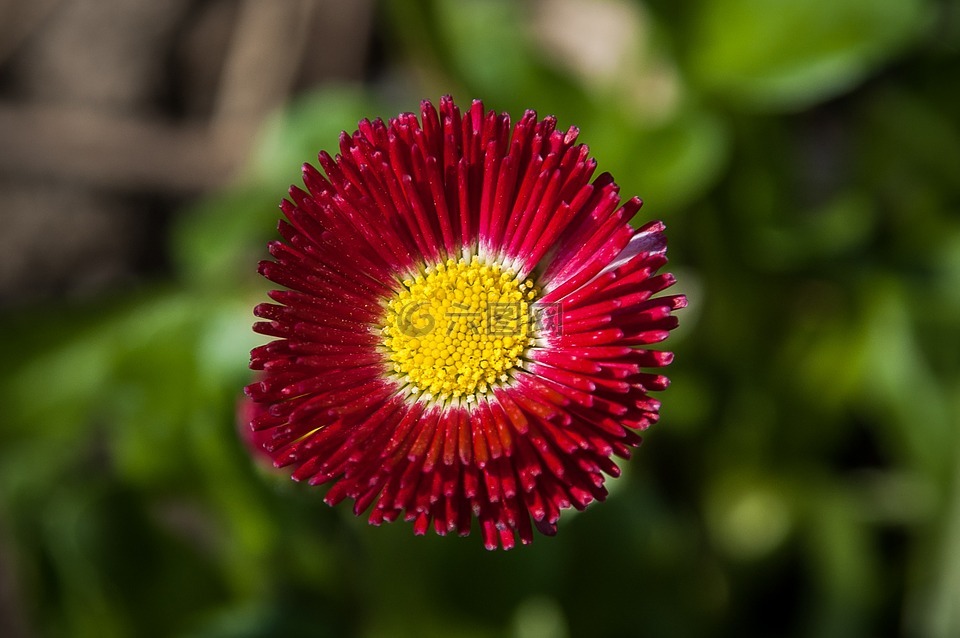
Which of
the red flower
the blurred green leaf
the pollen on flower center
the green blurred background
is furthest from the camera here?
the blurred green leaf

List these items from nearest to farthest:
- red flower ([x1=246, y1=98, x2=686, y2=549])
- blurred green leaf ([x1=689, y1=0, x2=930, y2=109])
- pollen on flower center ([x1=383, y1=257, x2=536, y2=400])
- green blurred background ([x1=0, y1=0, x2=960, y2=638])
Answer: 1. red flower ([x1=246, y1=98, x2=686, y2=549])
2. pollen on flower center ([x1=383, y1=257, x2=536, y2=400])
3. green blurred background ([x1=0, y1=0, x2=960, y2=638])
4. blurred green leaf ([x1=689, y1=0, x2=930, y2=109])

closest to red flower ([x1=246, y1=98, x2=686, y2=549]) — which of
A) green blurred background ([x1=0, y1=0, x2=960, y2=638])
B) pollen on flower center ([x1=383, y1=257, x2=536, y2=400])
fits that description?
pollen on flower center ([x1=383, y1=257, x2=536, y2=400])

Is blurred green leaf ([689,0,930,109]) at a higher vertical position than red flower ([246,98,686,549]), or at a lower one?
higher

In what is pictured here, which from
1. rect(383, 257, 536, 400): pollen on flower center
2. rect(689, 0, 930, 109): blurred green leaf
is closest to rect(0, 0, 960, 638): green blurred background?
rect(689, 0, 930, 109): blurred green leaf

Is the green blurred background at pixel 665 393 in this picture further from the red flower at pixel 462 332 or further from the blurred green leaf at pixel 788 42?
the red flower at pixel 462 332

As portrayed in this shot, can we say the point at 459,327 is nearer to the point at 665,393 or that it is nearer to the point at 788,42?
the point at 665,393

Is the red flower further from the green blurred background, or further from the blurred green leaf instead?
the blurred green leaf

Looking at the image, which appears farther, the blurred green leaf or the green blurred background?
the blurred green leaf

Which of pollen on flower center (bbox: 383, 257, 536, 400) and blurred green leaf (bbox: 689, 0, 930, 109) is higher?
blurred green leaf (bbox: 689, 0, 930, 109)
